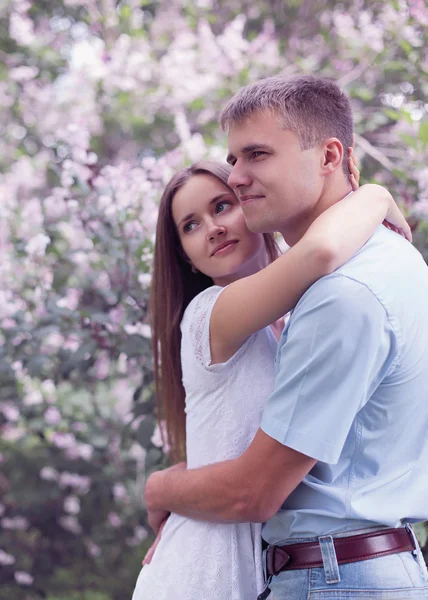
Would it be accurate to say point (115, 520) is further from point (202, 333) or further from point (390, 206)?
point (390, 206)

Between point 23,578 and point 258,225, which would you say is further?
point 23,578

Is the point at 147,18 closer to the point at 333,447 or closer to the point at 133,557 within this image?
the point at 133,557

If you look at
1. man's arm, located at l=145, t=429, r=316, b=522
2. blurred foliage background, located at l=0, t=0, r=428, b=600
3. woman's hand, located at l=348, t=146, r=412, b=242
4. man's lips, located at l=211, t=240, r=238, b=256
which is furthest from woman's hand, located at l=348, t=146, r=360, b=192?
blurred foliage background, located at l=0, t=0, r=428, b=600

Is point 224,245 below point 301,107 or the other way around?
below

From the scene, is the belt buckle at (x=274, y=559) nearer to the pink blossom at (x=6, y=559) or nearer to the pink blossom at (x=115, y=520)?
the pink blossom at (x=115, y=520)

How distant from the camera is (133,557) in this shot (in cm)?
419

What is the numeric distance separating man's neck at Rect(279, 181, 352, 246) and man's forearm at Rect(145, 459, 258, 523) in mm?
493

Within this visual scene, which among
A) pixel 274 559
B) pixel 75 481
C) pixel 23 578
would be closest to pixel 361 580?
pixel 274 559

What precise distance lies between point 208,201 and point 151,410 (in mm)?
1202

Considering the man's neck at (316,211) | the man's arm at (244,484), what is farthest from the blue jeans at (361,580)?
the man's neck at (316,211)

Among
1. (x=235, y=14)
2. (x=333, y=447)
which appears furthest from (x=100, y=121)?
(x=333, y=447)

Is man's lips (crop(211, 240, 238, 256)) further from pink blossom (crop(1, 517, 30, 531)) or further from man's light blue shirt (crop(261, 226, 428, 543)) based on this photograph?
pink blossom (crop(1, 517, 30, 531))

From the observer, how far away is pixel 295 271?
1.24 meters

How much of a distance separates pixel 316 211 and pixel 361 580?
0.70 meters
